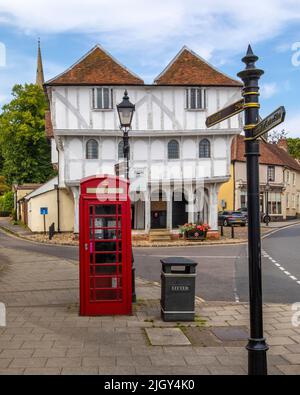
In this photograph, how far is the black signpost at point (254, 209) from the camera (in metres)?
5.80

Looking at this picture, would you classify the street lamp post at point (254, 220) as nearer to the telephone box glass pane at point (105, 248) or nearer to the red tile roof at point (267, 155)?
the telephone box glass pane at point (105, 248)

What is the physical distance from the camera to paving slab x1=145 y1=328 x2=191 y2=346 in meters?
7.87

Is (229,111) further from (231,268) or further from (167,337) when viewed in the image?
(231,268)

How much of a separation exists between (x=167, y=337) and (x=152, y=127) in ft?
77.8

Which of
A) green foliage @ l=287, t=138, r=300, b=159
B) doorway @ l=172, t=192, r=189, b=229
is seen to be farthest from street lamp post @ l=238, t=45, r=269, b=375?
green foliage @ l=287, t=138, r=300, b=159

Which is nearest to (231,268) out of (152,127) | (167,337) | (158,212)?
(167,337)

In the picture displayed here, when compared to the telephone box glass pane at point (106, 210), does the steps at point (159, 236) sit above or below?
below

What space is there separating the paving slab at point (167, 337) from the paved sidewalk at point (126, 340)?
58 millimetres

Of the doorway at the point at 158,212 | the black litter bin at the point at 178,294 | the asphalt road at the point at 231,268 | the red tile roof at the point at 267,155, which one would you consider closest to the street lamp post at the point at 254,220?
the black litter bin at the point at 178,294

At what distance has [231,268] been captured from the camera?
17.9 meters

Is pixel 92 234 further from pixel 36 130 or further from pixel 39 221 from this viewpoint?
pixel 36 130

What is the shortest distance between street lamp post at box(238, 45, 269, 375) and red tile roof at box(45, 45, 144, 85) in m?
25.1

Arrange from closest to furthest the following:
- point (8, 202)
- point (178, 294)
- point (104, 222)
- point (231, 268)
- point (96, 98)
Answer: point (178, 294) < point (104, 222) < point (231, 268) < point (96, 98) < point (8, 202)
